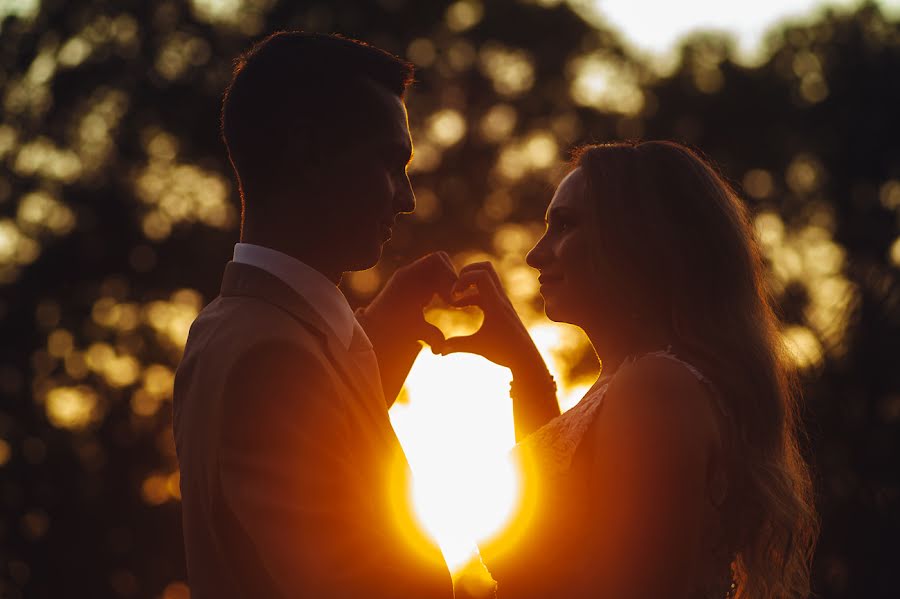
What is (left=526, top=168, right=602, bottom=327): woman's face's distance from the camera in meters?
4.39

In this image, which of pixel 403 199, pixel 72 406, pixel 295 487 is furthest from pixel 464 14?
pixel 295 487

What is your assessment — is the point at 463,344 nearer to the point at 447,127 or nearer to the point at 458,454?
the point at 458,454

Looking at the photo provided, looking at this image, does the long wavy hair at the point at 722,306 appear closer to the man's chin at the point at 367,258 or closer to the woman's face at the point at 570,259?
the woman's face at the point at 570,259

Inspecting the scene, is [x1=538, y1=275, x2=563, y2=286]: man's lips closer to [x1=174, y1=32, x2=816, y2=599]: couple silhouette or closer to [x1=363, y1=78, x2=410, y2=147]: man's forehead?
[x1=174, y1=32, x2=816, y2=599]: couple silhouette

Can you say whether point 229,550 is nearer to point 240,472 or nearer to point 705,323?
point 240,472

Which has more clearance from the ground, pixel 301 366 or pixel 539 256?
pixel 539 256

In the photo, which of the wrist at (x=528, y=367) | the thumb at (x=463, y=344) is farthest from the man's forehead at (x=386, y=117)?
the wrist at (x=528, y=367)

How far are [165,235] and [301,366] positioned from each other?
18877mm

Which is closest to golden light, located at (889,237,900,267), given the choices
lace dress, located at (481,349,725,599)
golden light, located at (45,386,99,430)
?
golden light, located at (45,386,99,430)

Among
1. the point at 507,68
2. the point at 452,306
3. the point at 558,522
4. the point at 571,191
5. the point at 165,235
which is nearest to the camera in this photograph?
the point at 558,522

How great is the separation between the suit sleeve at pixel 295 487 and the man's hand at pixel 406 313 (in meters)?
1.68

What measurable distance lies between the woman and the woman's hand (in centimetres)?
50

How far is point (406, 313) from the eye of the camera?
479 cm

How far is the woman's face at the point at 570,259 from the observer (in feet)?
14.4
